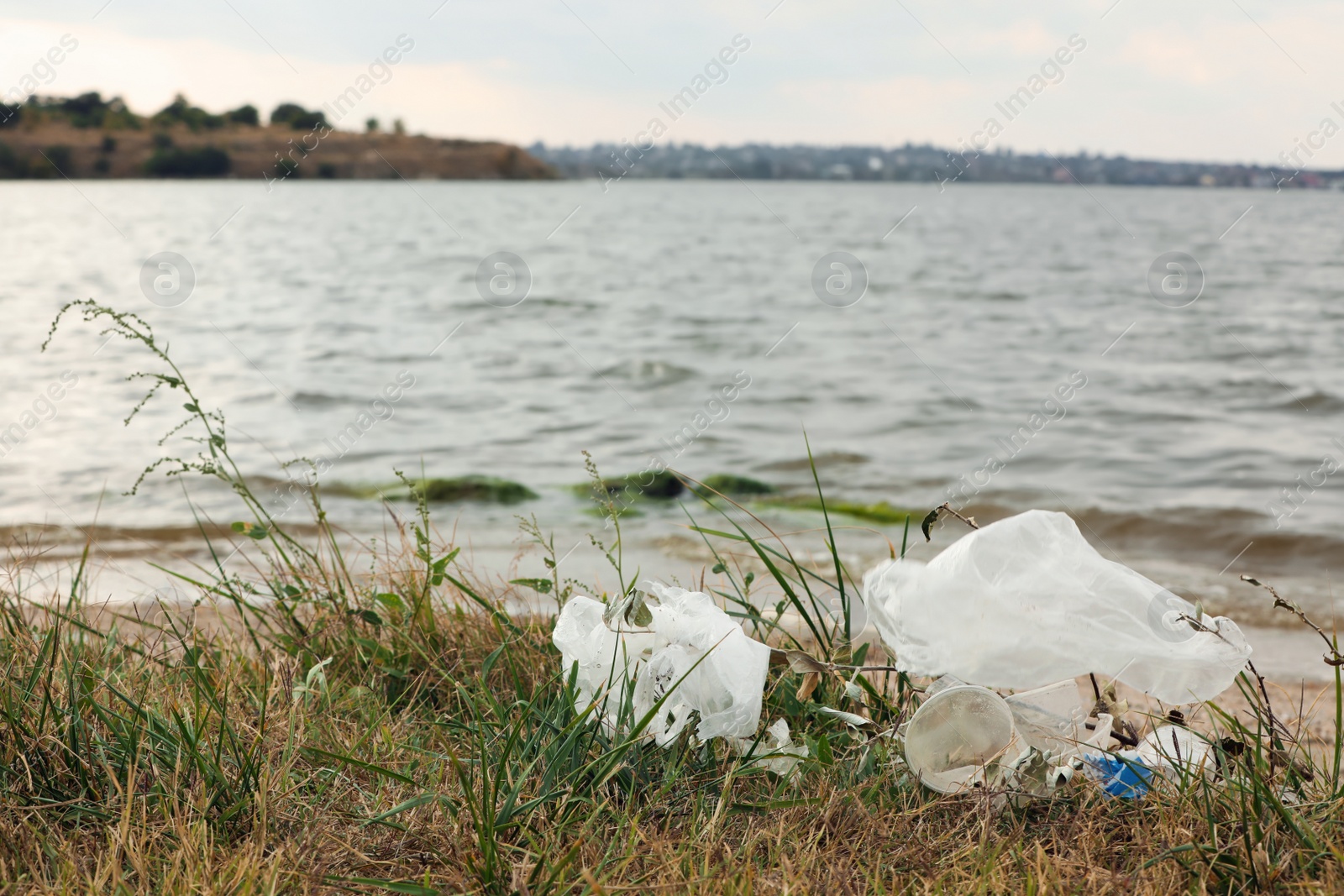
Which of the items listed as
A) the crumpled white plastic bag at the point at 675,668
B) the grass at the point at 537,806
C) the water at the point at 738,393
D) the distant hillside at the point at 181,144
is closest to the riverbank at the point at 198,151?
the distant hillside at the point at 181,144

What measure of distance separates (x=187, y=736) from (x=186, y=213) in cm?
4906

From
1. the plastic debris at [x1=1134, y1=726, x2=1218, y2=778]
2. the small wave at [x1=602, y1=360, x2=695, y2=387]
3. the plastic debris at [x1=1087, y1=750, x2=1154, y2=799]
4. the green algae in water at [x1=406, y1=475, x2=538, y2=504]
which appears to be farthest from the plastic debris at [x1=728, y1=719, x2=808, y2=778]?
the small wave at [x1=602, y1=360, x2=695, y2=387]

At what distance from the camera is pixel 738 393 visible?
1016 cm

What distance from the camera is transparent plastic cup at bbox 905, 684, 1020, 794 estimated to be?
1.94m

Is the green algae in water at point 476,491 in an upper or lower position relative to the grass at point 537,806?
lower

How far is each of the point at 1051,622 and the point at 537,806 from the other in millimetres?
1030

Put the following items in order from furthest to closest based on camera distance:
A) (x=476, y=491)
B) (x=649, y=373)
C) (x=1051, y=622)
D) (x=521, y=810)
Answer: (x=649, y=373) < (x=476, y=491) < (x=1051, y=622) < (x=521, y=810)

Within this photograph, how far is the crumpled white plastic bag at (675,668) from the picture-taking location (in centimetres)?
196

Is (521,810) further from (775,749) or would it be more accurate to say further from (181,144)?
(181,144)

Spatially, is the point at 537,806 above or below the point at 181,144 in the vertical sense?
below

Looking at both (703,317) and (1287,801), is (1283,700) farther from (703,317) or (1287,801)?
(703,317)

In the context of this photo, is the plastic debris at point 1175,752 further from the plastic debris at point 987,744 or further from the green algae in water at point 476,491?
the green algae in water at point 476,491

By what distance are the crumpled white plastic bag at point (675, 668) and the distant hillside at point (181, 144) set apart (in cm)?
5843

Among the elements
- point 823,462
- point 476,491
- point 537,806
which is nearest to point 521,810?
point 537,806
